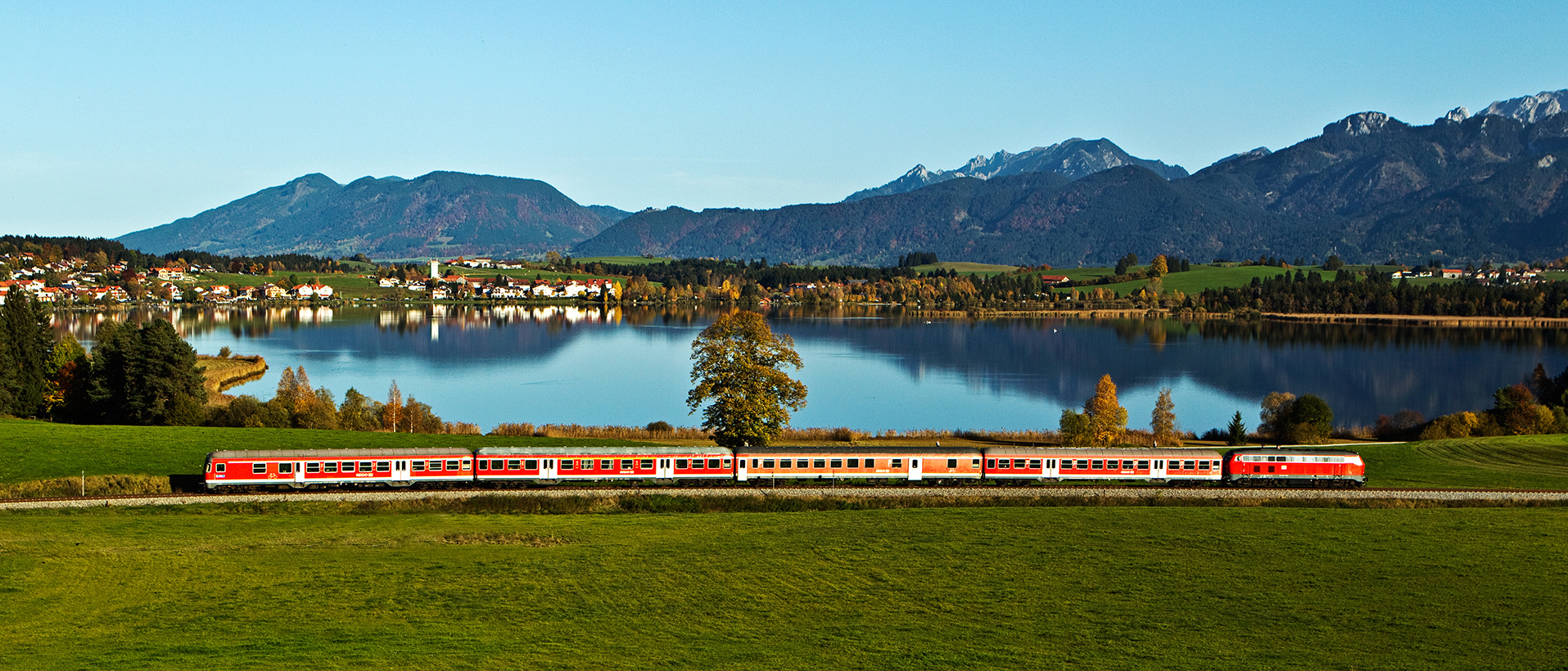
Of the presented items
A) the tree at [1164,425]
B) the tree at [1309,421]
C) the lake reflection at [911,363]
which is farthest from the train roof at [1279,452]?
the lake reflection at [911,363]

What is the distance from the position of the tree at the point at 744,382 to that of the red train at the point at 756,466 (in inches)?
48.0

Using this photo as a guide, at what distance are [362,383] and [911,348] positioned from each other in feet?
194

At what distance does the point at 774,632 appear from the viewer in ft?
62.8

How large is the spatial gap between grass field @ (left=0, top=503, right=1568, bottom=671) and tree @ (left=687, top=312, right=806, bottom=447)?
26.2ft

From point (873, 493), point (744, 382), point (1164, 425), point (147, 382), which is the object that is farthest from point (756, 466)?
point (147, 382)

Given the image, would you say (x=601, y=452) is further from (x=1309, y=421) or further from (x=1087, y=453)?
(x=1309, y=421)

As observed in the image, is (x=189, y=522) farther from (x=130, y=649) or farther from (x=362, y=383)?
(x=362, y=383)

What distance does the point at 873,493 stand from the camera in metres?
34.3

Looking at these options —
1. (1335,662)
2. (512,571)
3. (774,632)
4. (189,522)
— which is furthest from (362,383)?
(1335,662)

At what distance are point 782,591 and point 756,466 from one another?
1468 centimetres

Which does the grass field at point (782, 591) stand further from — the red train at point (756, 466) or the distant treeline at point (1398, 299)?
the distant treeline at point (1398, 299)

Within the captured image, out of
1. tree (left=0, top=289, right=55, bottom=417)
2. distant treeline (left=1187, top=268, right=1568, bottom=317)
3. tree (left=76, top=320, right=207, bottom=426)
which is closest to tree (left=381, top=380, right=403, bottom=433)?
tree (left=76, top=320, right=207, bottom=426)

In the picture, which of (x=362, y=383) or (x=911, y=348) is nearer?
(x=362, y=383)

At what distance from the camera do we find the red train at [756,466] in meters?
35.0
